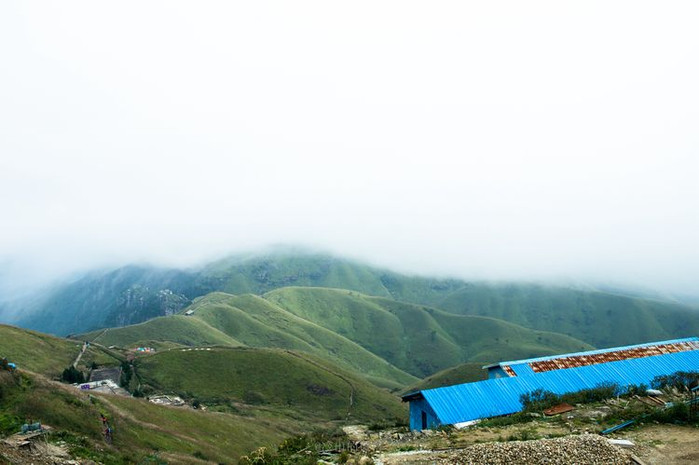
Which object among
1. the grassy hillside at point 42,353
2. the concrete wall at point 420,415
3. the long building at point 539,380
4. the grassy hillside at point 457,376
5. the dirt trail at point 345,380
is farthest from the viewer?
the grassy hillside at point 457,376

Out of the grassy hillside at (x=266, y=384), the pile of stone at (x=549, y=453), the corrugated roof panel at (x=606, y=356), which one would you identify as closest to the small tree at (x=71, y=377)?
the grassy hillside at (x=266, y=384)

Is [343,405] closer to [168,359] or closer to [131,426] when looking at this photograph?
[168,359]

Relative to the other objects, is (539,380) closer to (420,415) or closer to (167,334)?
(420,415)

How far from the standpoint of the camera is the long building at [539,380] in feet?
112

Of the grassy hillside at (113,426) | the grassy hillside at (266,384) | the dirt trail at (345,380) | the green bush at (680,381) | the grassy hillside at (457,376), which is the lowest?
the grassy hillside at (457,376)

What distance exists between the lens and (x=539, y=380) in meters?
39.5

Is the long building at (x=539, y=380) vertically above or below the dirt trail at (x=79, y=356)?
above

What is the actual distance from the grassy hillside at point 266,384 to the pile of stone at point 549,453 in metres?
79.9

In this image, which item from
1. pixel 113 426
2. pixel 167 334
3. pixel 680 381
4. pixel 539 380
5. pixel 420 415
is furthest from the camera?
pixel 167 334

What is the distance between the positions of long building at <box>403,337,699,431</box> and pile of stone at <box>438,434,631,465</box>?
1201 centimetres

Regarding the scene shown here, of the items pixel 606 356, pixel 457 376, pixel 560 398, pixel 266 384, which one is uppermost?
pixel 560 398

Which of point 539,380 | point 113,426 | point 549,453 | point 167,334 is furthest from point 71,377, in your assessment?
point 167,334

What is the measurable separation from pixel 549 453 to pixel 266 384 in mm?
101073

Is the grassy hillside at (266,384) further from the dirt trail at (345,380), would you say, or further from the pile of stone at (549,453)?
the pile of stone at (549,453)
